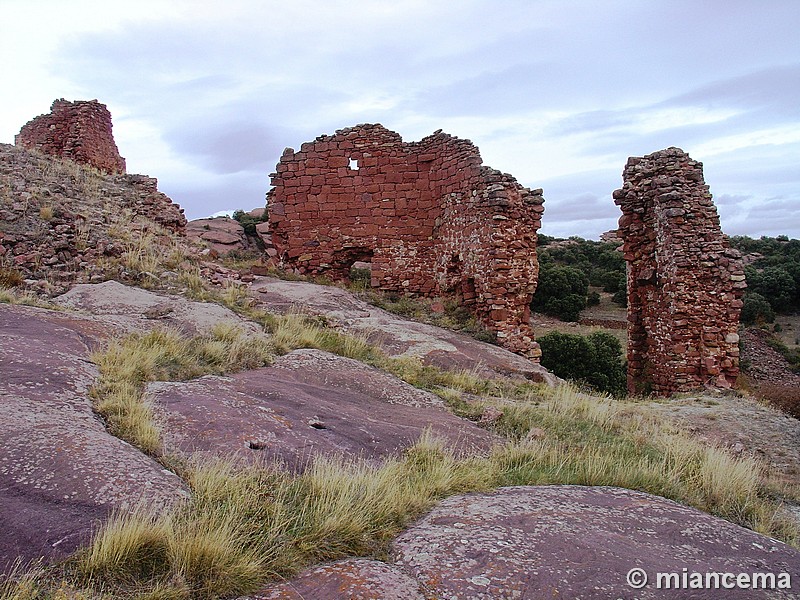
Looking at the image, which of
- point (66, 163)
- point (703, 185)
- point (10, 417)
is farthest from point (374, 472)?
point (66, 163)

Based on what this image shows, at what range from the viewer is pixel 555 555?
3197 mm

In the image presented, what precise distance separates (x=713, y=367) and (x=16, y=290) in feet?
39.6

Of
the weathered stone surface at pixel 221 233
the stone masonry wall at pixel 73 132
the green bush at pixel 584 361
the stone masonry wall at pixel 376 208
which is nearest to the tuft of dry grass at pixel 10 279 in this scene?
the stone masonry wall at pixel 376 208

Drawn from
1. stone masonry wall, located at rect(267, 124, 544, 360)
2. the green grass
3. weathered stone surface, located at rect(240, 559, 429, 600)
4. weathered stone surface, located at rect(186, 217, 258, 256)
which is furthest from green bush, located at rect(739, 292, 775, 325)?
weathered stone surface, located at rect(240, 559, 429, 600)

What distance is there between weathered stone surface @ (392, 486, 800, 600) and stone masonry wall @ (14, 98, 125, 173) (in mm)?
18395

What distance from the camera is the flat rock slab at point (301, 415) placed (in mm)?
4418

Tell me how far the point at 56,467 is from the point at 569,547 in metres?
2.94

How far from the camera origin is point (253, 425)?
4727 millimetres

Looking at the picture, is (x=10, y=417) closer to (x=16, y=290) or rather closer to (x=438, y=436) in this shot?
(x=438, y=436)

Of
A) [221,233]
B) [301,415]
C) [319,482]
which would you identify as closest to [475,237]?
[301,415]

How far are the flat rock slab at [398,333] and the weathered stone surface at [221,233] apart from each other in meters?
12.0

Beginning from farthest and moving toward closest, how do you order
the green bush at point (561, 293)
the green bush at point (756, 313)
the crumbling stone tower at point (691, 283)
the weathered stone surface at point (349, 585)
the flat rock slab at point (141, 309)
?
the green bush at point (756, 313), the green bush at point (561, 293), the crumbling stone tower at point (691, 283), the flat rock slab at point (141, 309), the weathered stone surface at point (349, 585)

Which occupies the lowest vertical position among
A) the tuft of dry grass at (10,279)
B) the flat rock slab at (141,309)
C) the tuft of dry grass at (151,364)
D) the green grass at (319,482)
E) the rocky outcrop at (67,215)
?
the green grass at (319,482)

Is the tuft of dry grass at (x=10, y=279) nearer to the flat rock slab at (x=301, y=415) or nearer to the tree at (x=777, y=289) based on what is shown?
the flat rock slab at (x=301, y=415)
